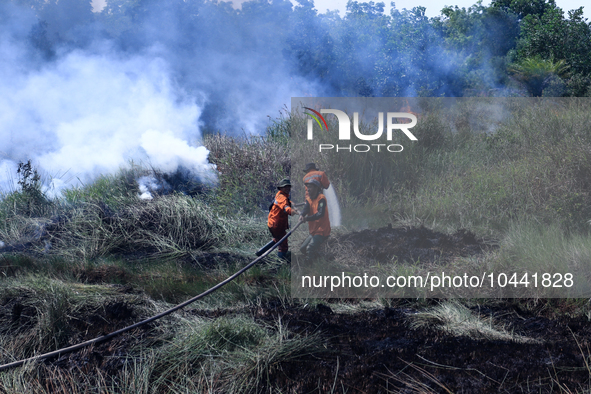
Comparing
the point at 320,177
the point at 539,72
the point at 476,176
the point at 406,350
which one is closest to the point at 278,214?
the point at 320,177

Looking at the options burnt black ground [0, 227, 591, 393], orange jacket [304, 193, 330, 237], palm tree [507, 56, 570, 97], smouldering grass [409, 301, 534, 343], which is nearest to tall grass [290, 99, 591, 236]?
orange jacket [304, 193, 330, 237]

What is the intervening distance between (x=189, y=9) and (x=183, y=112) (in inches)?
219

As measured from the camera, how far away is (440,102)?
21.5 ft

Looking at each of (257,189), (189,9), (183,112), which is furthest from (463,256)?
(189,9)

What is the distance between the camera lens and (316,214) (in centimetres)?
510

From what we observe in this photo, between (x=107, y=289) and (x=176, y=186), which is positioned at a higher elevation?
(x=176, y=186)

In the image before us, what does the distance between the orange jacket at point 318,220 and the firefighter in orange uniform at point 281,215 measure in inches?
15.5

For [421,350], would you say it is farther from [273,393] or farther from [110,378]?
[110,378]

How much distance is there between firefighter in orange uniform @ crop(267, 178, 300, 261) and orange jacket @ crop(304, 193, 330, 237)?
1.29 feet

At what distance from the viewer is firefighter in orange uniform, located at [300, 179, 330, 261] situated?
5.06m

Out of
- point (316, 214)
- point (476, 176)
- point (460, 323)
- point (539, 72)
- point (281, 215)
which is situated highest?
point (539, 72)

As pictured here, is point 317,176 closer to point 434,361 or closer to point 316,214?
point 316,214

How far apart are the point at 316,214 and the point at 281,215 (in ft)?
3.07

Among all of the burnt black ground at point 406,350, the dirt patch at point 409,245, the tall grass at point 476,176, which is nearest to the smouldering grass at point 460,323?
the burnt black ground at point 406,350
